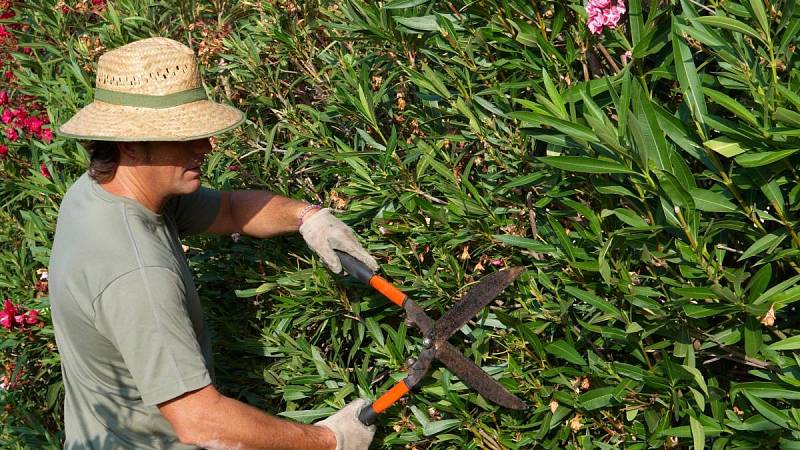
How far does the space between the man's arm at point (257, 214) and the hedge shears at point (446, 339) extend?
0.52 metres

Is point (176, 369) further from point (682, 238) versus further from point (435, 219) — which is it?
point (682, 238)

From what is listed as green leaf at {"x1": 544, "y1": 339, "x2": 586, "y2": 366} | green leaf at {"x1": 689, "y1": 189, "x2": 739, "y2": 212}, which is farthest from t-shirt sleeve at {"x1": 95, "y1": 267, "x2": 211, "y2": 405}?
green leaf at {"x1": 689, "y1": 189, "x2": 739, "y2": 212}

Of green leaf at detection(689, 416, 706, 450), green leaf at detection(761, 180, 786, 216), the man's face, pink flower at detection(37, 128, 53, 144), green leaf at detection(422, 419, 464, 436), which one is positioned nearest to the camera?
green leaf at detection(761, 180, 786, 216)

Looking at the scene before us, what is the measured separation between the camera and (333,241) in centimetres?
404

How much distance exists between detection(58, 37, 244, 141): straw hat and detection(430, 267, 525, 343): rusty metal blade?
1.08m

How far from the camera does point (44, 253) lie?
5.32 meters

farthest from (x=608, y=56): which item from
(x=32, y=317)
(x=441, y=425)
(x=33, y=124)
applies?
(x=33, y=124)

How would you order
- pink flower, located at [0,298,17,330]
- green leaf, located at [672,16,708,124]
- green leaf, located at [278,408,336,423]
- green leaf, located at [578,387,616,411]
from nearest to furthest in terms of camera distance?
green leaf, located at [672,16,708,124] → green leaf, located at [578,387,616,411] → green leaf, located at [278,408,336,423] → pink flower, located at [0,298,17,330]

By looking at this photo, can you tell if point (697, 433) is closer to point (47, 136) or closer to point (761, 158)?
point (761, 158)

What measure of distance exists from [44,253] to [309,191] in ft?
5.41

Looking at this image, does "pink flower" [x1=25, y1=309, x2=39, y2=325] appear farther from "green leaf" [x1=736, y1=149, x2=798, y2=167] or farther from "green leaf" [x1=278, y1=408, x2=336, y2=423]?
"green leaf" [x1=736, y1=149, x2=798, y2=167]

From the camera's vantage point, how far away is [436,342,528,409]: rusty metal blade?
3.59 m

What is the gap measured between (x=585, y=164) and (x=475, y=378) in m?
1.02

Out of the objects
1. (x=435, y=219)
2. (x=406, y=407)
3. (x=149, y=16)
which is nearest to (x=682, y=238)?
(x=435, y=219)
